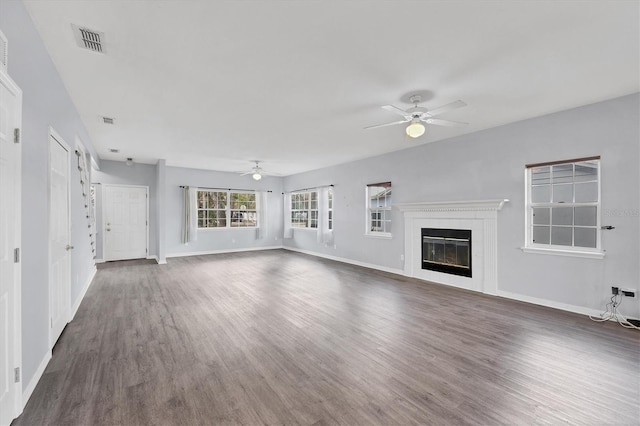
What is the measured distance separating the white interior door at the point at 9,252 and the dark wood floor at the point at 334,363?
0.90 feet

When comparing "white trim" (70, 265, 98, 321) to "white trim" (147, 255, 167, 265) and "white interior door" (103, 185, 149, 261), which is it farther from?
"white interior door" (103, 185, 149, 261)

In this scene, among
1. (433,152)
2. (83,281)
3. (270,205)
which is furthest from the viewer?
(270,205)

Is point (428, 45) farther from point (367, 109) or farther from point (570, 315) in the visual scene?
point (570, 315)

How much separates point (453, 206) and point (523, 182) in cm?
112

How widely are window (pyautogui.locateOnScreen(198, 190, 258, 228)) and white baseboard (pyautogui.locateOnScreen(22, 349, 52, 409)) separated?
6.47 meters

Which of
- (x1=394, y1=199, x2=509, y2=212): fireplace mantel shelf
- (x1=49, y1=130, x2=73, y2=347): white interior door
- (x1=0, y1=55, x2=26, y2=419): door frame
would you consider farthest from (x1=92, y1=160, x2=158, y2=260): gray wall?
(x1=394, y1=199, x2=509, y2=212): fireplace mantel shelf

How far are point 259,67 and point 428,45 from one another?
151cm

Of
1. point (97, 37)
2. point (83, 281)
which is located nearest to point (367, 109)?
point (97, 37)

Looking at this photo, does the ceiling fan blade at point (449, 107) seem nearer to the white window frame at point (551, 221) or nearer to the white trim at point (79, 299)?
the white window frame at point (551, 221)

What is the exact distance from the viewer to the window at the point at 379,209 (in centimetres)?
645

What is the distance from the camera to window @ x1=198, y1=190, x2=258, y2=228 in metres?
8.75

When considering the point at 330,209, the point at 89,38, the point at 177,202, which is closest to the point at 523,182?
the point at 330,209

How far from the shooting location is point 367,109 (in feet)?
12.1

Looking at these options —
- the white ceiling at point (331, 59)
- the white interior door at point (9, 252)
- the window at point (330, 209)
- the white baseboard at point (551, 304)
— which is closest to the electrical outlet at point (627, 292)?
the white baseboard at point (551, 304)
